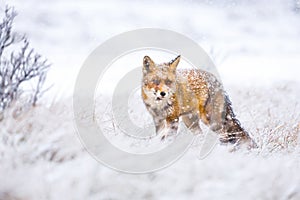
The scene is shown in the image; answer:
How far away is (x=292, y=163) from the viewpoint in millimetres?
1833

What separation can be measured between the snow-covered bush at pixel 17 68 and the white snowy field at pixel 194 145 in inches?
1.3

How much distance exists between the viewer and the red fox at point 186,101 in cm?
166

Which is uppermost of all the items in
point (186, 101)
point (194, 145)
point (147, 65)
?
point (147, 65)

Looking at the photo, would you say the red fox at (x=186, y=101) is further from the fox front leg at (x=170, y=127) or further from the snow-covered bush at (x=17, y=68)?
the snow-covered bush at (x=17, y=68)

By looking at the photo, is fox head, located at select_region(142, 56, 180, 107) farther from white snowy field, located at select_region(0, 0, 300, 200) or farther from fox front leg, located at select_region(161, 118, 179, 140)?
white snowy field, located at select_region(0, 0, 300, 200)

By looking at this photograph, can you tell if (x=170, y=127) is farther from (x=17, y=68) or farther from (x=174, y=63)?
(x=17, y=68)

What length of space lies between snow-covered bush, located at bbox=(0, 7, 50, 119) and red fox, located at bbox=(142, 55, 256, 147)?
14.5 inches

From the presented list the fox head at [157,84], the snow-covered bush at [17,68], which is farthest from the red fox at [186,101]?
the snow-covered bush at [17,68]

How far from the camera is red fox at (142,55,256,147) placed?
1656mm

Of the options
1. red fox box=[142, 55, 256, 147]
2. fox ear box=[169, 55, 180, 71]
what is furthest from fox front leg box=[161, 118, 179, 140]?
fox ear box=[169, 55, 180, 71]

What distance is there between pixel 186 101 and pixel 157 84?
0.12 m

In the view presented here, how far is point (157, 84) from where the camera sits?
1.65 metres

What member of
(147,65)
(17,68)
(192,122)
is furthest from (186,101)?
(17,68)

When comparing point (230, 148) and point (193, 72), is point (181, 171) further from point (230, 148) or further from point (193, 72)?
point (193, 72)
